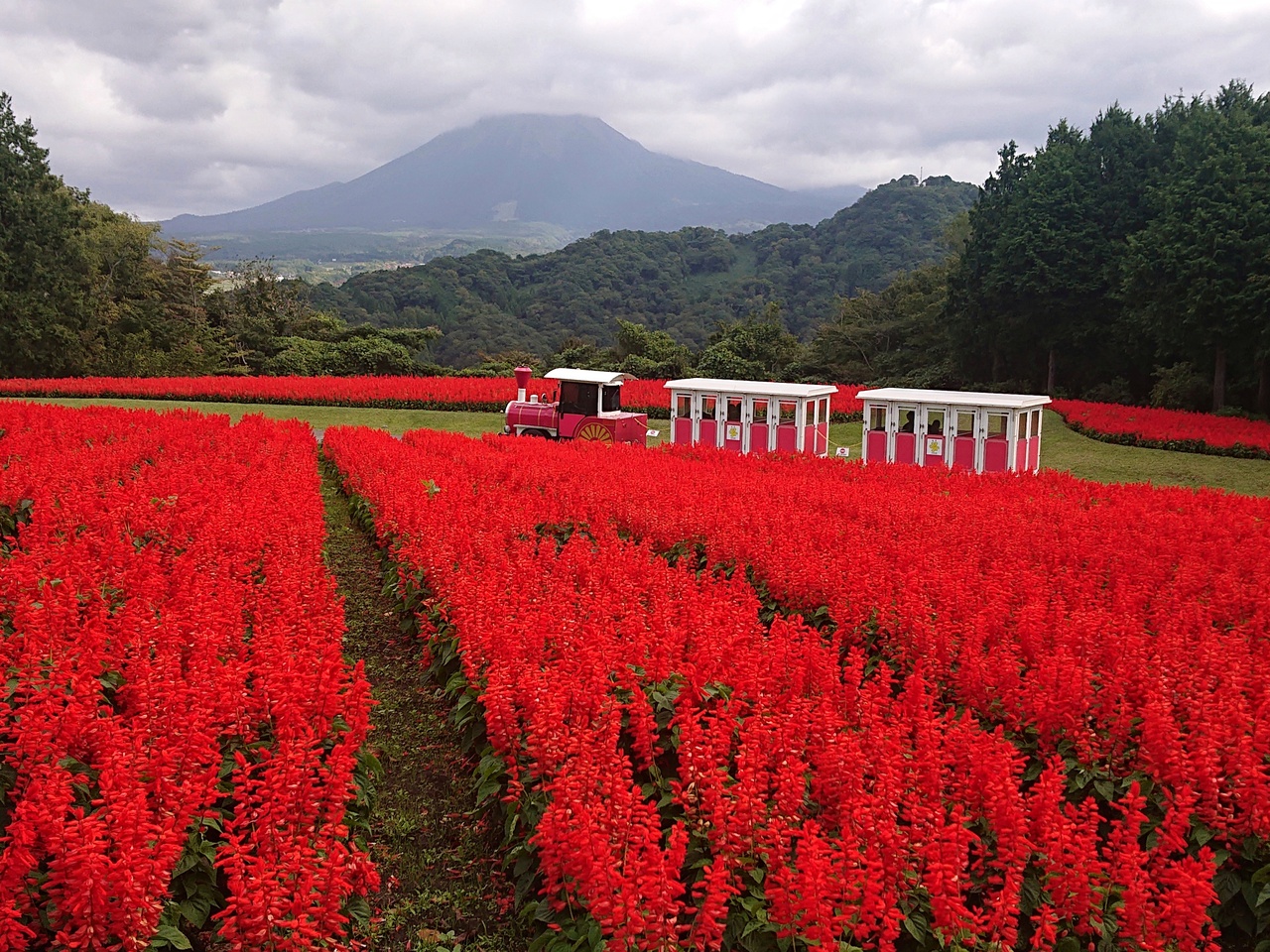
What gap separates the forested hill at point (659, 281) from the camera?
211 feet

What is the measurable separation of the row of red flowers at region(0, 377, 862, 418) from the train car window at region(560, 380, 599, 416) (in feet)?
37.7

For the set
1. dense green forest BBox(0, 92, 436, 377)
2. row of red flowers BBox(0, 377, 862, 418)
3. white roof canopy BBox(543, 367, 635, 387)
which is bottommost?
row of red flowers BBox(0, 377, 862, 418)

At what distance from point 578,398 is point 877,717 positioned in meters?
18.0

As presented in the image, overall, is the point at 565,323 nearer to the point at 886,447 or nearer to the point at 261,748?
the point at 886,447

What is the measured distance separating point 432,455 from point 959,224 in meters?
44.2

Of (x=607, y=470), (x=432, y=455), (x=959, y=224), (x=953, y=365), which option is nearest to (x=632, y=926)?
(x=607, y=470)

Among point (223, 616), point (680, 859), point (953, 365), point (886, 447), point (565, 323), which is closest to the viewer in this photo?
point (680, 859)

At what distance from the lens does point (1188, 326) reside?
2816cm

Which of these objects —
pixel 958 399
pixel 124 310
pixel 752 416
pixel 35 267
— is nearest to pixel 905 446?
pixel 958 399

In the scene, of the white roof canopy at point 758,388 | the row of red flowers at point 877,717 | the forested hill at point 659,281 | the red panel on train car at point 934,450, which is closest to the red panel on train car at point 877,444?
the red panel on train car at point 934,450

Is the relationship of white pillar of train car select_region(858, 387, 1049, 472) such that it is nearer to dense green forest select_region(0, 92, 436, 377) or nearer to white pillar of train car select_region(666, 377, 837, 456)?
white pillar of train car select_region(666, 377, 837, 456)

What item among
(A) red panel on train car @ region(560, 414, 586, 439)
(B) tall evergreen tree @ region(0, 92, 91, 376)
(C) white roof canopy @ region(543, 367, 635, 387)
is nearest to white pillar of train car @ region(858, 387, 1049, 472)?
(C) white roof canopy @ region(543, 367, 635, 387)

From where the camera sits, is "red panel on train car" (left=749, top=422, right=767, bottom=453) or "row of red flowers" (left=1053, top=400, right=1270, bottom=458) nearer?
"red panel on train car" (left=749, top=422, right=767, bottom=453)

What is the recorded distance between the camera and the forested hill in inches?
2534
